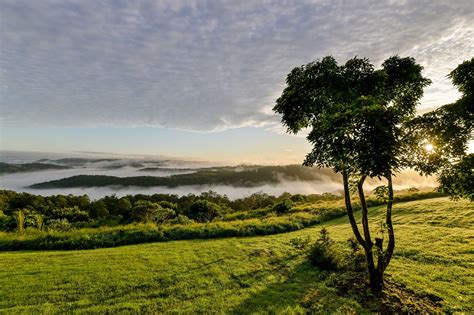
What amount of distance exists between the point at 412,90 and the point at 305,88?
3847 mm

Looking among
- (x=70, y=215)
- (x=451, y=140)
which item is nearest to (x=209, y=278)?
(x=451, y=140)

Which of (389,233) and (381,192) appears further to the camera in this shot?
(389,233)

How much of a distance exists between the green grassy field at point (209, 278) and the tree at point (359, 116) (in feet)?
7.68

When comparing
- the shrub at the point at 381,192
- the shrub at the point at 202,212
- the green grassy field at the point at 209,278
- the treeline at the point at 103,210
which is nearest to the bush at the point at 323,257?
the green grassy field at the point at 209,278

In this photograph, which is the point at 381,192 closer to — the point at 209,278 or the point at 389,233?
the point at 389,233

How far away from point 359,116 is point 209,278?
771cm

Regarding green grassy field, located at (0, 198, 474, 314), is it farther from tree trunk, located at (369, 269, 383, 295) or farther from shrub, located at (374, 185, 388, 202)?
shrub, located at (374, 185, 388, 202)

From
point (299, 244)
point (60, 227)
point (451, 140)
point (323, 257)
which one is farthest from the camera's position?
point (60, 227)

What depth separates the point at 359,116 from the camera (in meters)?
7.04

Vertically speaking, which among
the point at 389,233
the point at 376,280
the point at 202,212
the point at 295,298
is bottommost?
the point at 202,212

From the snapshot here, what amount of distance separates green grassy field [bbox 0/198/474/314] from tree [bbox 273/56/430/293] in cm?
234

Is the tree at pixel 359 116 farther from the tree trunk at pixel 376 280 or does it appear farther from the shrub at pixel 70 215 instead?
the shrub at pixel 70 215

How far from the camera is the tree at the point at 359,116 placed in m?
6.93

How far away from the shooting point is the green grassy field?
7867mm
